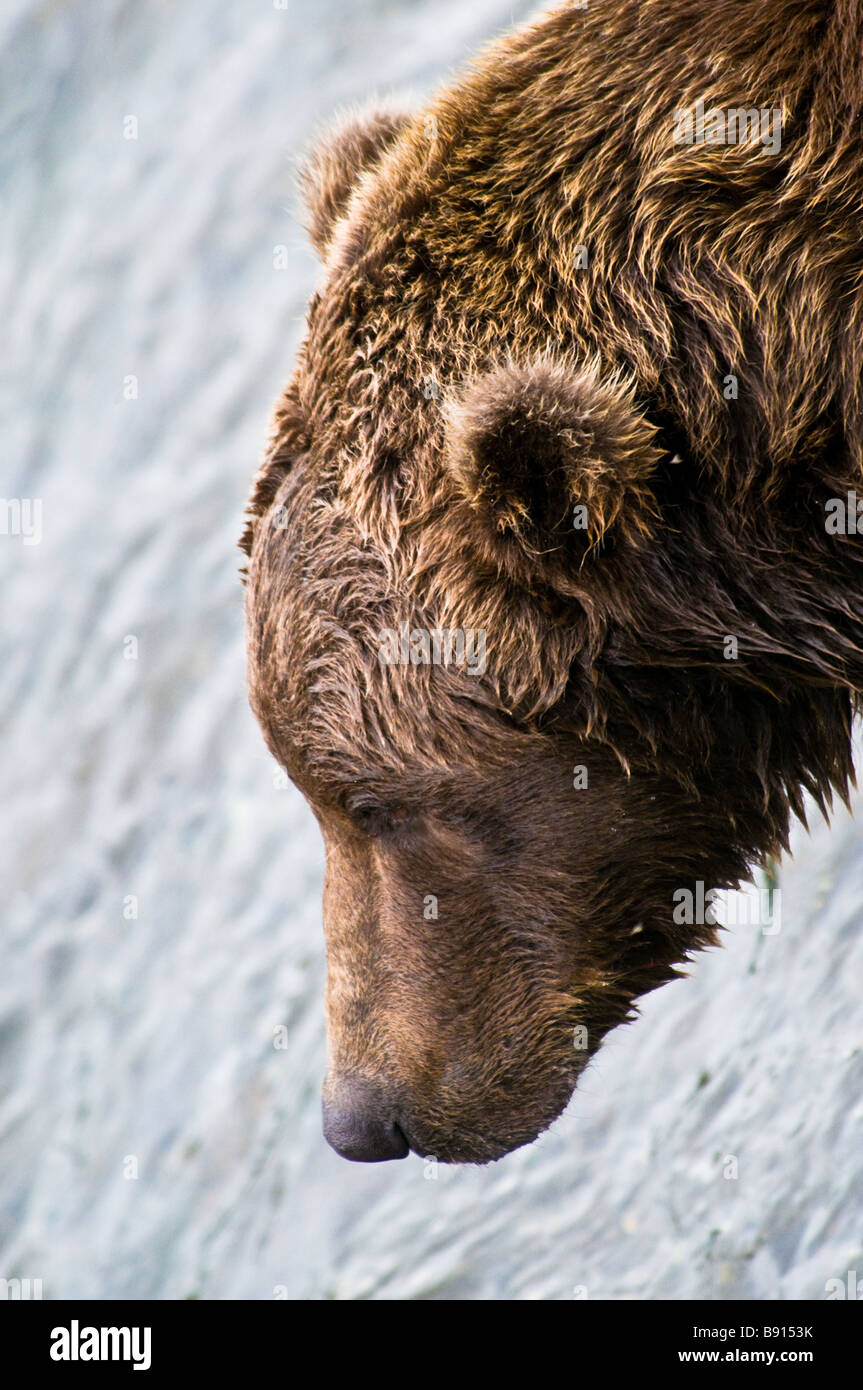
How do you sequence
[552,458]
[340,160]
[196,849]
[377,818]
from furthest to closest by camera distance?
[196,849] < [340,160] < [377,818] < [552,458]

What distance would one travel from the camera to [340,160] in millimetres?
3615

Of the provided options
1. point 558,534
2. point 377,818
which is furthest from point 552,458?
point 377,818

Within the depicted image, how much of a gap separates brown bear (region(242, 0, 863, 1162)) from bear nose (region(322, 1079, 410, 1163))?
12mm

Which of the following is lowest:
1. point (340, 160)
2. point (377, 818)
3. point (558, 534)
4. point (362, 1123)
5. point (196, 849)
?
point (362, 1123)

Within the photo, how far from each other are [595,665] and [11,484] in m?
6.53

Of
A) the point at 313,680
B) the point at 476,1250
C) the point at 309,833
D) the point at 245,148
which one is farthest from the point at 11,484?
the point at 313,680

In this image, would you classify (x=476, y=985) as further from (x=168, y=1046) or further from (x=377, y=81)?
(x=377, y=81)

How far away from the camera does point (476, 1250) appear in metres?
6.48

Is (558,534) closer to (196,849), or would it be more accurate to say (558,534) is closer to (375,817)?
(375,817)

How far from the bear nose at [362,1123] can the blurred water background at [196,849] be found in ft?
9.03

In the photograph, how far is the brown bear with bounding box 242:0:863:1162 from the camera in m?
2.53

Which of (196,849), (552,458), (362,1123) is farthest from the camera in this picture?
(196,849)

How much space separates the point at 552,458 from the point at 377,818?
1134 millimetres

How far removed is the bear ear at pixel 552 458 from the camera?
2.48 m
